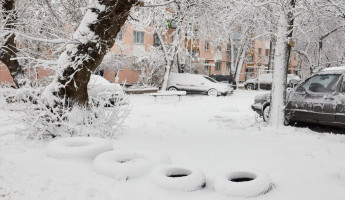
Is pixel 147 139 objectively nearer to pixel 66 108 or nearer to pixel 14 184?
pixel 66 108

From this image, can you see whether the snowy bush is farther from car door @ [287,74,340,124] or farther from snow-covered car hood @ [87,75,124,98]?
car door @ [287,74,340,124]

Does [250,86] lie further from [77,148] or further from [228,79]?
[77,148]

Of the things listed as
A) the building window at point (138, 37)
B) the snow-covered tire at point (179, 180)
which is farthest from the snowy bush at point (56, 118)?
the building window at point (138, 37)

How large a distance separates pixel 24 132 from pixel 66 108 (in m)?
1.05

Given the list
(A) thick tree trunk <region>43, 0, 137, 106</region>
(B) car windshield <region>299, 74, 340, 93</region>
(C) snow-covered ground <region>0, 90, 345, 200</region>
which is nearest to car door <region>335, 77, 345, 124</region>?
(B) car windshield <region>299, 74, 340, 93</region>

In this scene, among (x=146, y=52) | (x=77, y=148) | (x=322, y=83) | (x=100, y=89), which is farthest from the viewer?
(x=146, y=52)

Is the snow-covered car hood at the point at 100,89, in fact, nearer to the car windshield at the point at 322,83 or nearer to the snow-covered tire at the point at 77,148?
the snow-covered tire at the point at 77,148

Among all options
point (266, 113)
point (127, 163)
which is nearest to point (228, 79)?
point (266, 113)

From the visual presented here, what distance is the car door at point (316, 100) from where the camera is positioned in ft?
26.6

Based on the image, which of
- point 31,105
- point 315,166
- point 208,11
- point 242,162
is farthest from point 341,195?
point 208,11

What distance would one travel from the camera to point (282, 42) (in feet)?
29.2

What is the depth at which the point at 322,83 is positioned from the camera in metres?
8.66

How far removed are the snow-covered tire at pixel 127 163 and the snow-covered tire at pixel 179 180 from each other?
0.24m

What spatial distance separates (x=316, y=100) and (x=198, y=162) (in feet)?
14.2
